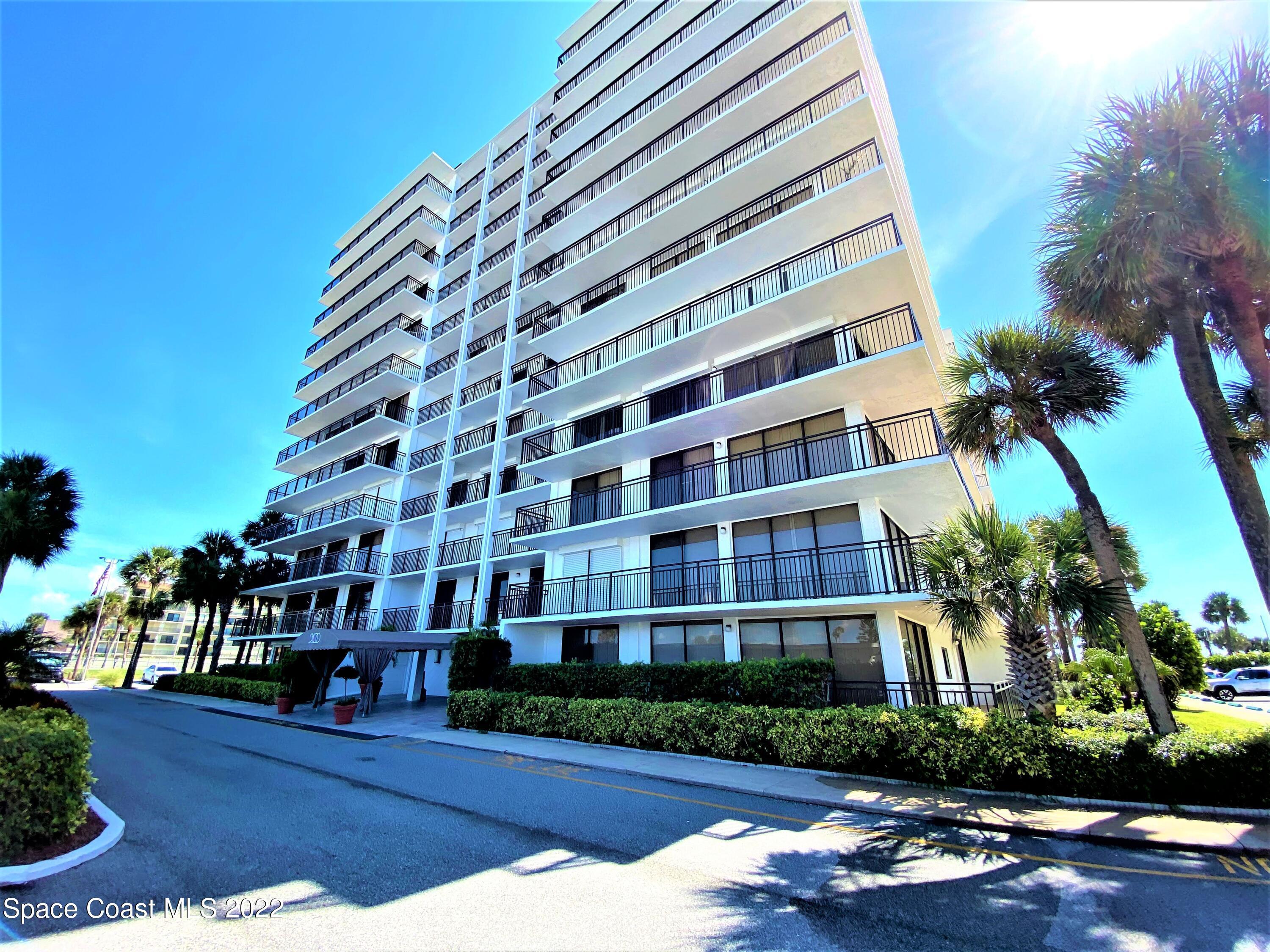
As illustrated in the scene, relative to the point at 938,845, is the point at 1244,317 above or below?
above

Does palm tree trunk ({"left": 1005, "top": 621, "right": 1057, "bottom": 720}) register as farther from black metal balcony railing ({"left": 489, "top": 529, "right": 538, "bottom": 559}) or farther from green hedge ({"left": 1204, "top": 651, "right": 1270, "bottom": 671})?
green hedge ({"left": 1204, "top": 651, "right": 1270, "bottom": 671})

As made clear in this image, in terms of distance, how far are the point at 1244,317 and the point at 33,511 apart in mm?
29892

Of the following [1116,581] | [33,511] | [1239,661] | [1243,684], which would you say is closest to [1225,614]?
[1239,661]

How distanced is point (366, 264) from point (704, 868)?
41865mm

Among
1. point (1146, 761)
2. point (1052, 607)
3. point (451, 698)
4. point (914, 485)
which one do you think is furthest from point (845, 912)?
point (451, 698)

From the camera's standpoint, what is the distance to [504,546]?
22.5 meters

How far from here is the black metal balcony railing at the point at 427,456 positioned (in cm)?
2666

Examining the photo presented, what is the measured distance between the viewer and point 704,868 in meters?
5.30

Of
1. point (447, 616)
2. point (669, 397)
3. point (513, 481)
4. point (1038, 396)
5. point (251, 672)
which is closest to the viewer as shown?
point (1038, 396)

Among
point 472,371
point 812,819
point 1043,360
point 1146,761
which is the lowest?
point 812,819

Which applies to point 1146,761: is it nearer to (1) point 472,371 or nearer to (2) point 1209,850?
(2) point 1209,850

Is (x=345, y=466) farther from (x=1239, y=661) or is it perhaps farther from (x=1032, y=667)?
(x=1239, y=661)

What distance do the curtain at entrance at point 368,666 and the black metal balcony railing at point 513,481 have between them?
784cm

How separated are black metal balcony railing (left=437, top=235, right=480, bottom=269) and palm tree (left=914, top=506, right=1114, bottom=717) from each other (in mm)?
29888
